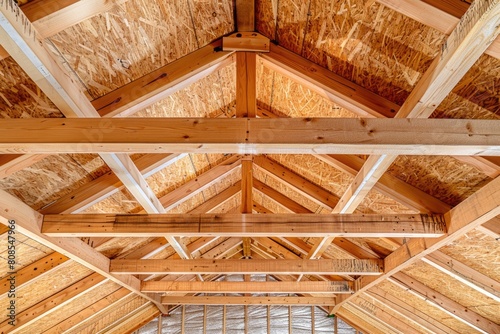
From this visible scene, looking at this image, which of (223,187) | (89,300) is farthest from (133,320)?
(223,187)

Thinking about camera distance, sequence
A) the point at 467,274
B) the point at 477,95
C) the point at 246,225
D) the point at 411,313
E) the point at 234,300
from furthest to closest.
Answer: the point at 234,300 < the point at 411,313 < the point at 467,274 < the point at 246,225 < the point at 477,95

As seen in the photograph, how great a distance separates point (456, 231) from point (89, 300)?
4863mm

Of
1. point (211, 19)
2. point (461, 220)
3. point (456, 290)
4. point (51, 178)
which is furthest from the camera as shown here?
point (456, 290)

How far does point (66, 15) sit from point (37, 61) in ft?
0.79

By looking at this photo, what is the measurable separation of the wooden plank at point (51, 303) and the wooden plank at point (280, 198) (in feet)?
7.33

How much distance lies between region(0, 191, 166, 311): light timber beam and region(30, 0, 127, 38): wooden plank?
129 centimetres

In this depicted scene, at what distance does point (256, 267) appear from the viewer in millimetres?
4082

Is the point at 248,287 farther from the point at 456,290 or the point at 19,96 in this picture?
the point at 19,96

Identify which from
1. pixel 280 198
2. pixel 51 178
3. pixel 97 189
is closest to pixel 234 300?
pixel 280 198

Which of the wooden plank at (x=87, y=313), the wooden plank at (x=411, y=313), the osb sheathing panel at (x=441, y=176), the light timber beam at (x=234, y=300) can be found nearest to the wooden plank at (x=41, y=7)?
the osb sheathing panel at (x=441, y=176)

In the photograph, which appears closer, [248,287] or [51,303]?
[51,303]

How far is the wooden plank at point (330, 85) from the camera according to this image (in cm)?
217

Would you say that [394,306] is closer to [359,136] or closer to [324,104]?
[324,104]

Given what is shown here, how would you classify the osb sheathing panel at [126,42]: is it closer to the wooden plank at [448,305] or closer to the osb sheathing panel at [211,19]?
the osb sheathing panel at [211,19]
